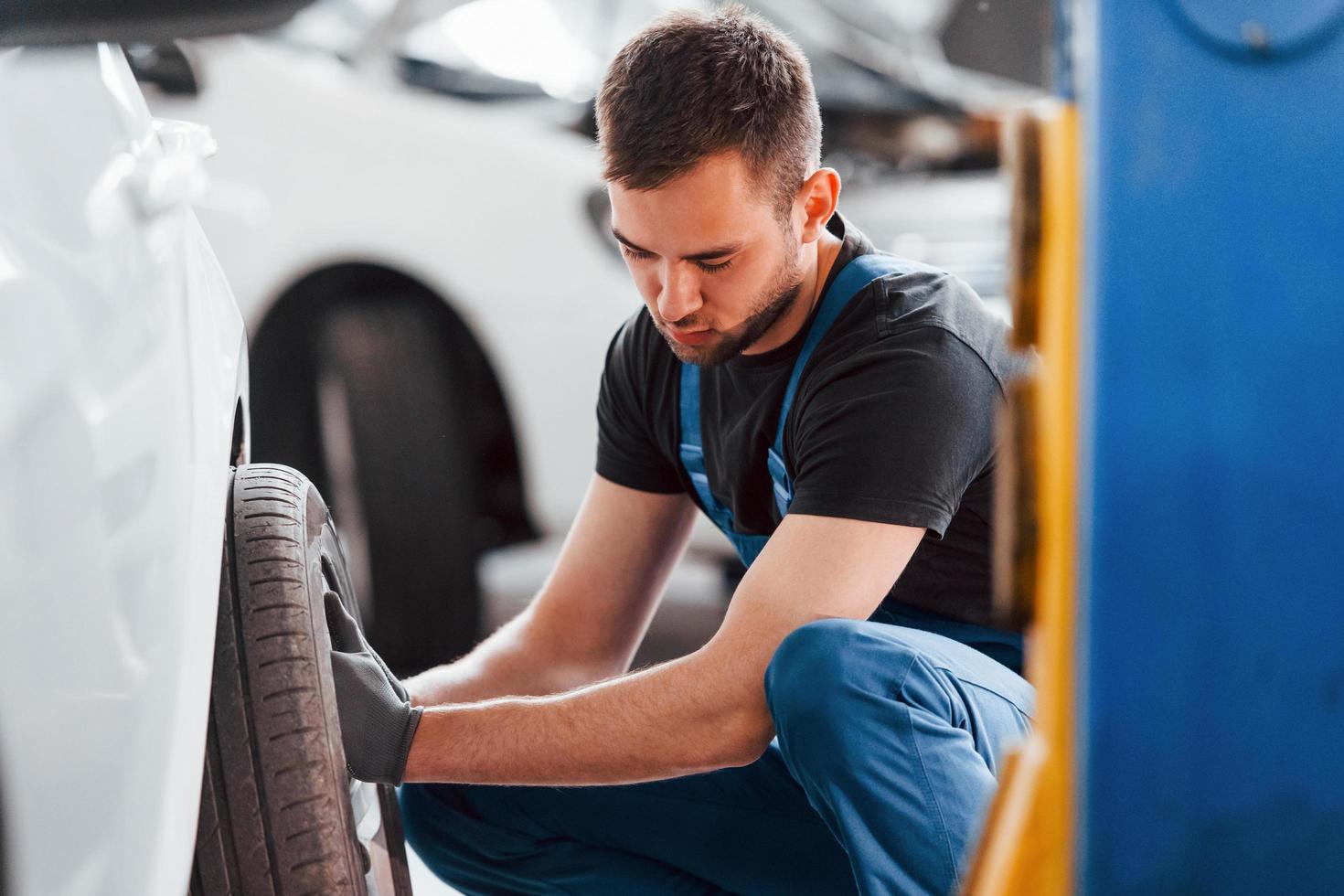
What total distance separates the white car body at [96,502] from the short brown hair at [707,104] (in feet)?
1.58

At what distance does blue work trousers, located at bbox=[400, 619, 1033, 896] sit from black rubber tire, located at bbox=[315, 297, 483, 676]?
1.01 metres

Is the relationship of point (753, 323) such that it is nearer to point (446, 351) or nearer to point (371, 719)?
point (371, 719)

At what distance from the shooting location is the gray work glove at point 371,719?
1.20 metres

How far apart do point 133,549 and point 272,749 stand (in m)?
0.30

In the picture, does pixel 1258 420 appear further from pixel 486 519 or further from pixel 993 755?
pixel 486 519

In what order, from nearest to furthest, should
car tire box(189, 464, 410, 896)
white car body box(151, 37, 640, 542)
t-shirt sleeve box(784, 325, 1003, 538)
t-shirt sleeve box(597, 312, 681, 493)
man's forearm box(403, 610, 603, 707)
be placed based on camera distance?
car tire box(189, 464, 410, 896), t-shirt sleeve box(784, 325, 1003, 538), man's forearm box(403, 610, 603, 707), t-shirt sleeve box(597, 312, 681, 493), white car body box(151, 37, 640, 542)

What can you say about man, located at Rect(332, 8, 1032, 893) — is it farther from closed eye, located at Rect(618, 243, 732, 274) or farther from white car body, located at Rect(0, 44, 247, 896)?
white car body, located at Rect(0, 44, 247, 896)

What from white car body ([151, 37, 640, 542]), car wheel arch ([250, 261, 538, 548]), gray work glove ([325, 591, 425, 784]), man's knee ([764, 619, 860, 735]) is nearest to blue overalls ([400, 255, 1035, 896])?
man's knee ([764, 619, 860, 735])

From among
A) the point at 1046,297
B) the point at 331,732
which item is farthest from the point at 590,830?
the point at 1046,297

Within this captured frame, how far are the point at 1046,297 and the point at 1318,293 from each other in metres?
0.12

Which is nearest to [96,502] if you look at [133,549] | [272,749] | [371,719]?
[133,549]

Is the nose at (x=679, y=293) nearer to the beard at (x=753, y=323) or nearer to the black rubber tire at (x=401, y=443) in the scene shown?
the beard at (x=753, y=323)

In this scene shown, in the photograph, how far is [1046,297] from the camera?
72 cm

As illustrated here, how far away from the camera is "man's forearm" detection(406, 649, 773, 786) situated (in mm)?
1263
